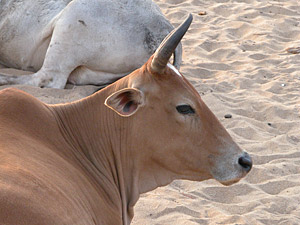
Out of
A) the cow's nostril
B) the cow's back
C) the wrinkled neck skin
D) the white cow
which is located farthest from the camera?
the white cow

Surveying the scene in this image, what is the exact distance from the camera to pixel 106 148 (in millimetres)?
3502

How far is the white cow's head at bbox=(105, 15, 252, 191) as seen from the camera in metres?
3.33

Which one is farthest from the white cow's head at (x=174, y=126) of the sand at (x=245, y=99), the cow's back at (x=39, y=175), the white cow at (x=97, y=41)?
the white cow at (x=97, y=41)

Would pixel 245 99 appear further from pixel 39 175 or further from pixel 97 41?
pixel 39 175

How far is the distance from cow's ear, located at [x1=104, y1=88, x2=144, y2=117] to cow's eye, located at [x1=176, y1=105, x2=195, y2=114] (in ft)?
0.68

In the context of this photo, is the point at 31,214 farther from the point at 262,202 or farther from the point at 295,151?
the point at 295,151

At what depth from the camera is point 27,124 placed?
3271 mm

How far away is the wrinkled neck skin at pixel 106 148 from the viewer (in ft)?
11.3

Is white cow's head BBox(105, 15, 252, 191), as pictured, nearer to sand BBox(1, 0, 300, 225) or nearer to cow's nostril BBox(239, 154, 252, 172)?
cow's nostril BBox(239, 154, 252, 172)

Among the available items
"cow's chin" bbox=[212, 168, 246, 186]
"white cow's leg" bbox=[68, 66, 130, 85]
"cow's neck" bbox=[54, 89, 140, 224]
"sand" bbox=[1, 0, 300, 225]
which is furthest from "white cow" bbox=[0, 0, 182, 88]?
"cow's chin" bbox=[212, 168, 246, 186]

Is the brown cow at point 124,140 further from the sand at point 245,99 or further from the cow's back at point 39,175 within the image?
the sand at point 245,99

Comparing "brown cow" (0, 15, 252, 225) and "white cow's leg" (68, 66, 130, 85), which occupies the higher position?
"brown cow" (0, 15, 252, 225)

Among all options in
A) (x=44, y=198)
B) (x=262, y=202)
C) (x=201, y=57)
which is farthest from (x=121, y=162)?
(x=201, y=57)

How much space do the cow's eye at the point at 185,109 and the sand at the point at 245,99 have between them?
99 cm
